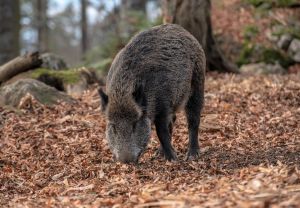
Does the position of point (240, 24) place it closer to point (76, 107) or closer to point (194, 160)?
point (76, 107)

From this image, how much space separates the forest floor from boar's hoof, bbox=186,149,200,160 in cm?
10

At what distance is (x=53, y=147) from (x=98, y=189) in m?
3.12

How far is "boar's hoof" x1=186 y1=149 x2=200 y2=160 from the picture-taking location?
8055 millimetres

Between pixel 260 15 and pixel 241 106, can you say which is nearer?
pixel 241 106

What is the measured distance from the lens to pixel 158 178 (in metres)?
6.45

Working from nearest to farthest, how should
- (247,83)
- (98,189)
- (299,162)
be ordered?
(98,189)
(299,162)
(247,83)

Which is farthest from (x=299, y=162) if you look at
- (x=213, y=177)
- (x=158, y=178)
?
(x=158, y=178)

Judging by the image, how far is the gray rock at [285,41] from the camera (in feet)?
52.7

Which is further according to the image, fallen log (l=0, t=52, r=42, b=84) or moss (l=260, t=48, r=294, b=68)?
moss (l=260, t=48, r=294, b=68)

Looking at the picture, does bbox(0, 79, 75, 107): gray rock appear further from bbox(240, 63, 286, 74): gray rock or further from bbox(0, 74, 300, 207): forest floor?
bbox(240, 63, 286, 74): gray rock

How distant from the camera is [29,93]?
11211 mm

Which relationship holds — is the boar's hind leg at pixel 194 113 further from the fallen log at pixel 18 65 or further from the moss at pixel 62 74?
the fallen log at pixel 18 65

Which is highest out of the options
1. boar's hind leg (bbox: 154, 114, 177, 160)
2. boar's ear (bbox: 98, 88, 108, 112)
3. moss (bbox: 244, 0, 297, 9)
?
moss (bbox: 244, 0, 297, 9)

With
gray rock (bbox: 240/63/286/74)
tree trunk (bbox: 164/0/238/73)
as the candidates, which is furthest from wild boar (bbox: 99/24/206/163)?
gray rock (bbox: 240/63/286/74)
